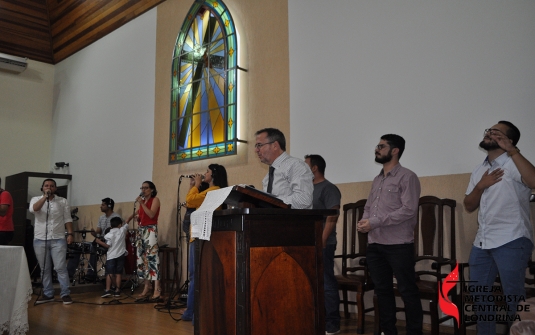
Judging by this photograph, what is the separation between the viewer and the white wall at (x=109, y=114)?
791 centimetres

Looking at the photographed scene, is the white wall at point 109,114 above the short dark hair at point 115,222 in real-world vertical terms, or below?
above

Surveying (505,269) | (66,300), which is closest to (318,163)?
(505,269)

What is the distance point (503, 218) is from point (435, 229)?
4.44 feet

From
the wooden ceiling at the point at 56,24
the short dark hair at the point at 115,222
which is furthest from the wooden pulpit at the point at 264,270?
the wooden ceiling at the point at 56,24

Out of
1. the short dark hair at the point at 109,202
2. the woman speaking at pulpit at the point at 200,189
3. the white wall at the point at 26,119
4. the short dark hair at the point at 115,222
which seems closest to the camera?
the woman speaking at pulpit at the point at 200,189

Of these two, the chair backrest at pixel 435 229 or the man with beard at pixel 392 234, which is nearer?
the man with beard at pixel 392 234

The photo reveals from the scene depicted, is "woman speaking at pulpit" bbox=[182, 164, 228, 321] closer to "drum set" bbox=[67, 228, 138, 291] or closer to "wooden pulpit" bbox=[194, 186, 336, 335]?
"wooden pulpit" bbox=[194, 186, 336, 335]

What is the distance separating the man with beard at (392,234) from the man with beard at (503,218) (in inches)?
15.4

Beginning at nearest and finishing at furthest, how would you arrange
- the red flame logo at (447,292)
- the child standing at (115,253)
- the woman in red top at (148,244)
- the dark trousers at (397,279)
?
the dark trousers at (397,279), the red flame logo at (447,292), the woman in red top at (148,244), the child standing at (115,253)

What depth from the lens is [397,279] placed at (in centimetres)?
320

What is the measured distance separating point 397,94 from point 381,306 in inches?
86.6

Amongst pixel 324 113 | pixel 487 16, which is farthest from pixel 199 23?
pixel 487 16

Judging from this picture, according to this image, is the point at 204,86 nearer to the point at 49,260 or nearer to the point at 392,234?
the point at 49,260

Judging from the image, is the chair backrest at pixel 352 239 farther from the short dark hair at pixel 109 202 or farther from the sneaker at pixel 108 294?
the short dark hair at pixel 109 202
